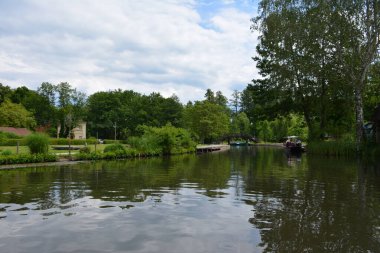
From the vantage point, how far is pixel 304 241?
22.8 ft

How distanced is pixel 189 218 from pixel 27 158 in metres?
19.9

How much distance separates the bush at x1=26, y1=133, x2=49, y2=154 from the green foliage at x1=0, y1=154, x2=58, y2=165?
3.32 ft

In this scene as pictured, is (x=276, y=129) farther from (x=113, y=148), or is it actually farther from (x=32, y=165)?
(x=32, y=165)

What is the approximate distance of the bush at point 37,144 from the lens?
27.0 meters

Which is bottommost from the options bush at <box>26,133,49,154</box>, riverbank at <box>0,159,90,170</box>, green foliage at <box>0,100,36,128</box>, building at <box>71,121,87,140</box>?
riverbank at <box>0,159,90,170</box>

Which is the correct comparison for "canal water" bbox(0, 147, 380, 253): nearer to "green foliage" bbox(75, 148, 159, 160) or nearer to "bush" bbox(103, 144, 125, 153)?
"green foliage" bbox(75, 148, 159, 160)

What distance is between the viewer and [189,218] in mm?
8945

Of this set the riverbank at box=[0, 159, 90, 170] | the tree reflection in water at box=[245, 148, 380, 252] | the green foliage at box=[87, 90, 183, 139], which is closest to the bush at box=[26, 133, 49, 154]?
the riverbank at box=[0, 159, 90, 170]

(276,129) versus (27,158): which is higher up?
(276,129)

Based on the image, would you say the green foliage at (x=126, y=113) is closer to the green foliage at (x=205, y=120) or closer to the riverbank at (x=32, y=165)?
the green foliage at (x=205, y=120)

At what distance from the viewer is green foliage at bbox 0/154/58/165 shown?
24109 millimetres

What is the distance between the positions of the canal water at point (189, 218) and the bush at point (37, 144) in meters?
13.0

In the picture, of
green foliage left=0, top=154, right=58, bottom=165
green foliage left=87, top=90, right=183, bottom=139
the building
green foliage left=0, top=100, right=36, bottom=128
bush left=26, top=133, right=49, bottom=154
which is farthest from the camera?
the building

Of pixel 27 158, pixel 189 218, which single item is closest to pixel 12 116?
pixel 27 158
